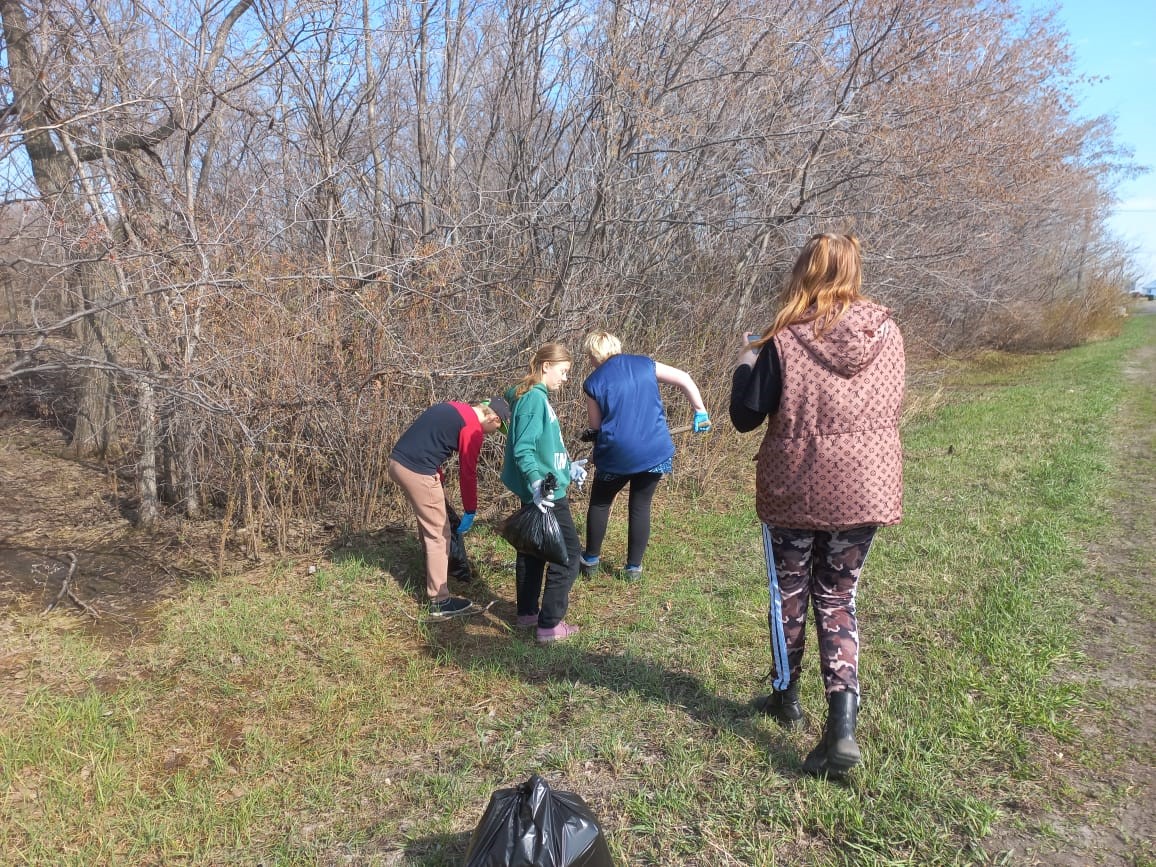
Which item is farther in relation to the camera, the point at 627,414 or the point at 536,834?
Result: the point at 627,414

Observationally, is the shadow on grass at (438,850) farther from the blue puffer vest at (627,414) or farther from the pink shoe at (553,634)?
the blue puffer vest at (627,414)

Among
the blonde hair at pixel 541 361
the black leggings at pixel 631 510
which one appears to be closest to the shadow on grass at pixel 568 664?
the black leggings at pixel 631 510

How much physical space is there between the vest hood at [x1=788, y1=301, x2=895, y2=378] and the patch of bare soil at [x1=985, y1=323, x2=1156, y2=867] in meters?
1.59

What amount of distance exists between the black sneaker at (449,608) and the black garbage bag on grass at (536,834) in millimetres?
2295

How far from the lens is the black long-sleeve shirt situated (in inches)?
96.7

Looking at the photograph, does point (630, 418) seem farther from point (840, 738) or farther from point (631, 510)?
point (840, 738)

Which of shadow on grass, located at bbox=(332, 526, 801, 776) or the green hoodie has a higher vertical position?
the green hoodie

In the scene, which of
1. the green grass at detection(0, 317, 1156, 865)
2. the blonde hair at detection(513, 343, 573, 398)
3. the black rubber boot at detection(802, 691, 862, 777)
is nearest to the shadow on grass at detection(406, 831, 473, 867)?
the green grass at detection(0, 317, 1156, 865)

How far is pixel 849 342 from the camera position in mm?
2361

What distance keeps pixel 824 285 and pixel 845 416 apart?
1.50 ft

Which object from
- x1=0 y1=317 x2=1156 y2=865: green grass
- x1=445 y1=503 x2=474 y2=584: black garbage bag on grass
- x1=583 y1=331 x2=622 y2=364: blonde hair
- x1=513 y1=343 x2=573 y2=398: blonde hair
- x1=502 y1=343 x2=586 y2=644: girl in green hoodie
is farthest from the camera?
x1=445 y1=503 x2=474 y2=584: black garbage bag on grass

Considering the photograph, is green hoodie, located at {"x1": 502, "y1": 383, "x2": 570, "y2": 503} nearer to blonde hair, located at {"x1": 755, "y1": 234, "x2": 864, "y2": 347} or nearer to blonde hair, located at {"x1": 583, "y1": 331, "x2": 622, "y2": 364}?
blonde hair, located at {"x1": 583, "y1": 331, "x2": 622, "y2": 364}

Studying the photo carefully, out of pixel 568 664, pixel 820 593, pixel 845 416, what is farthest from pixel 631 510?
pixel 845 416

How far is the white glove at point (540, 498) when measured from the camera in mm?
3668
